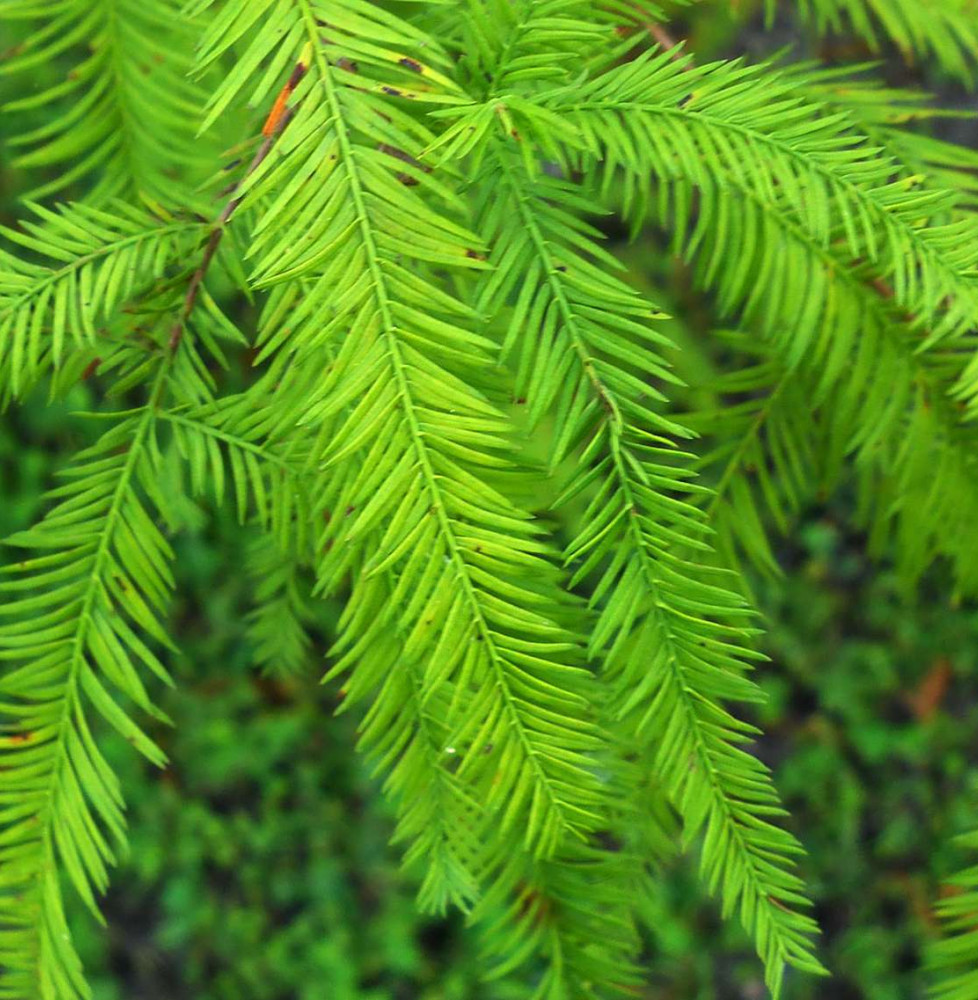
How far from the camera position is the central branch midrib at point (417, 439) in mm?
430

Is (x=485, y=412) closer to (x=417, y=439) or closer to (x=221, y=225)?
(x=417, y=439)

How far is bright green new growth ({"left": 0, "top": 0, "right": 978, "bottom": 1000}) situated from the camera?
441 millimetres

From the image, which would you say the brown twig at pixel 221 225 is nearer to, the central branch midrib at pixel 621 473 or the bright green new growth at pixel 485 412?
the bright green new growth at pixel 485 412

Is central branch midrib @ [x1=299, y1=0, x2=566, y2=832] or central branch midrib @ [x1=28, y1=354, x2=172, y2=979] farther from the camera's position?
central branch midrib @ [x1=28, y1=354, x2=172, y2=979]

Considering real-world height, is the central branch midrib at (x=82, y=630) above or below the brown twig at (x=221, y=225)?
below

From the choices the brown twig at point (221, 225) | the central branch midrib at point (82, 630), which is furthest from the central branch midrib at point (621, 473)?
the central branch midrib at point (82, 630)

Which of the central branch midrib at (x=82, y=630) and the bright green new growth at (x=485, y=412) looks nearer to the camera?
the bright green new growth at (x=485, y=412)

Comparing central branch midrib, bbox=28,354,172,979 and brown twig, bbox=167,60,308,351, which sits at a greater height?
brown twig, bbox=167,60,308,351

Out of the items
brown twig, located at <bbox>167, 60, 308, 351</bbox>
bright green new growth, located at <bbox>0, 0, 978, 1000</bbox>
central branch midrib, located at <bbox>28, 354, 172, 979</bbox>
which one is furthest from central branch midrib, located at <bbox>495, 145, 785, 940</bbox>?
central branch midrib, located at <bbox>28, 354, 172, 979</bbox>

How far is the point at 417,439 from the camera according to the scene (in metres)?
0.43

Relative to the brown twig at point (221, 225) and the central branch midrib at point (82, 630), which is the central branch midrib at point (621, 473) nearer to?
the brown twig at point (221, 225)

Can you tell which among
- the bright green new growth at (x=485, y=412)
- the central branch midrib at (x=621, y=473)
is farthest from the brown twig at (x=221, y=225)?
the central branch midrib at (x=621, y=473)

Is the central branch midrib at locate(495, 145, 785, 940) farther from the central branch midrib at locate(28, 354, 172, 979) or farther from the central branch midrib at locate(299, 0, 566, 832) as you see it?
the central branch midrib at locate(28, 354, 172, 979)

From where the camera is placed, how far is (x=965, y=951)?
591 mm
